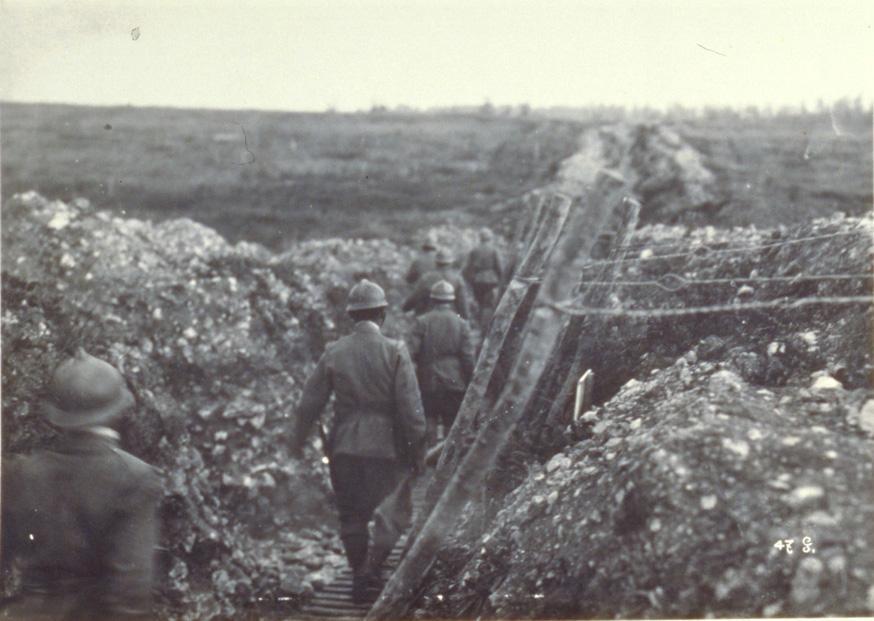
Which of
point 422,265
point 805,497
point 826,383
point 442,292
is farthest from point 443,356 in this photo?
point 805,497

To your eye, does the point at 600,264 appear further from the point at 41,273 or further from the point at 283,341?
the point at 41,273

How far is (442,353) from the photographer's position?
603 cm

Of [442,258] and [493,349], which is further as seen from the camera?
[442,258]

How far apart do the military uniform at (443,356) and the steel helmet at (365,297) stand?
1193 millimetres

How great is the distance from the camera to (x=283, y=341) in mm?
6836

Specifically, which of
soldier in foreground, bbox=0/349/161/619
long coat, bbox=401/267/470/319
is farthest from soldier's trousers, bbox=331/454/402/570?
long coat, bbox=401/267/470/319

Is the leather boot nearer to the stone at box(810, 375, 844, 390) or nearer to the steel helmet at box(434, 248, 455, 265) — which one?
the stone at box(810, 375, 844, 390)

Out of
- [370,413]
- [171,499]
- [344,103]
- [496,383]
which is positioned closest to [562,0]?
[344,103]

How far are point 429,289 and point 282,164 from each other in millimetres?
1704

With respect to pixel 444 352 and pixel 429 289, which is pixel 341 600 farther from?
pixel 429 289

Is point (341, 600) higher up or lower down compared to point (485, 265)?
lower down

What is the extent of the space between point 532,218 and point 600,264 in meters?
3.63

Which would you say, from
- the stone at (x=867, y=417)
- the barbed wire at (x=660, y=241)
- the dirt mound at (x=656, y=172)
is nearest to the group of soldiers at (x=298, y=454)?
the dirt mound at (x=656, y=172)

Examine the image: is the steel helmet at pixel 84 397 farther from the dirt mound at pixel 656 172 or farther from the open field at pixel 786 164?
the open field at pixel 786 164
